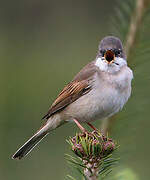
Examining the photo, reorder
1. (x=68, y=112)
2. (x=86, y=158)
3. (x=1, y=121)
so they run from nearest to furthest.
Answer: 1. (x=86, y=158)
2. (x=1, y=121)
3. (x=68, y=112)

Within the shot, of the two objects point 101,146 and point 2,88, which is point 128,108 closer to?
point 101,146

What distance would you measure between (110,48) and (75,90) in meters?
0.69

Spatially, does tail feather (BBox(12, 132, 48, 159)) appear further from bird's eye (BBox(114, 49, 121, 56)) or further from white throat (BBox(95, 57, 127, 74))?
bird's eye (BBox(114, 49, 121, 56))

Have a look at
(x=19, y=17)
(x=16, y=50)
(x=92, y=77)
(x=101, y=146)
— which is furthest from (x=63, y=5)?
(x=101, y=146)

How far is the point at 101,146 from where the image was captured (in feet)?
11.0

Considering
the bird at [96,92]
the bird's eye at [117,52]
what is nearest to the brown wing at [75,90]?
the bird at [96,92]

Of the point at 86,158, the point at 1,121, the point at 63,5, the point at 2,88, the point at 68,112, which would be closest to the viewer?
the point at 86,158

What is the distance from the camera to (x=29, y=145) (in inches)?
208

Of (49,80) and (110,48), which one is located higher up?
(49,80)

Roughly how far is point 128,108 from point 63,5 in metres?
3.75

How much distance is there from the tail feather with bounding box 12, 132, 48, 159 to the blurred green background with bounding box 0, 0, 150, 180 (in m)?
0.12

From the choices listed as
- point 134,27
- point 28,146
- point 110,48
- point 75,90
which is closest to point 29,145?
point 28,146

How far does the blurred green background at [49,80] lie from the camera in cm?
412

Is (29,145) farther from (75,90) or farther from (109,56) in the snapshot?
(109,56)
